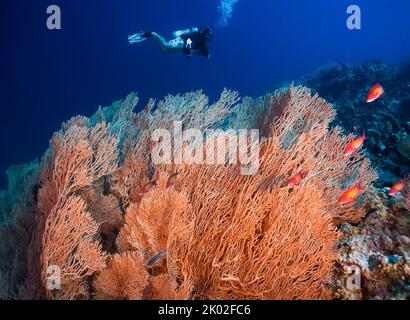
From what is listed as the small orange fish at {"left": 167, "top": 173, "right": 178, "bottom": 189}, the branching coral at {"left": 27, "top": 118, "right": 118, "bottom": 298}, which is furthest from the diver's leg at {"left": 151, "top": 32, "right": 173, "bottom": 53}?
the small orange fish at {"left": 167, "top": 173, "right": 178, "bottom": 189}

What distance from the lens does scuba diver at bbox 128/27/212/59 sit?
9.57 meters

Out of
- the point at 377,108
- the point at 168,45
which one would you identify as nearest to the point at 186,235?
the point at 168,45

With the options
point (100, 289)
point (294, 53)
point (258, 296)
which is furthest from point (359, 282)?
point (294, 53)

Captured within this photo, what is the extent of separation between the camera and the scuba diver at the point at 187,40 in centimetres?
957

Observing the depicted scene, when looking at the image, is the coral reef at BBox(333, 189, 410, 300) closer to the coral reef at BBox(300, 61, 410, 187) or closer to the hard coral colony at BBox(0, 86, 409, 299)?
the hard coral colony at BBox(0, 86, 409, 299)

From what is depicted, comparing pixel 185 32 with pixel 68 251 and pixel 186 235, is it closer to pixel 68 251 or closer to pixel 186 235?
pixel 186 235

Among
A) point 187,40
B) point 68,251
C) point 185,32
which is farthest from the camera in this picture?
point 185,32

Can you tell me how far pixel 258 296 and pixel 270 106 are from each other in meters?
3.40

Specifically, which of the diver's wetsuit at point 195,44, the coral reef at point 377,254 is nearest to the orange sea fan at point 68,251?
the coral reef at point 377,254

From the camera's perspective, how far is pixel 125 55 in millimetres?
62281

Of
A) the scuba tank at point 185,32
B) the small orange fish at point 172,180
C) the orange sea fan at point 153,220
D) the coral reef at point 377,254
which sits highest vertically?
the scuba tank at point 185,32

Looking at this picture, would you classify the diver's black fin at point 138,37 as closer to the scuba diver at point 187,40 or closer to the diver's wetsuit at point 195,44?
the scuba diver at point 187,40

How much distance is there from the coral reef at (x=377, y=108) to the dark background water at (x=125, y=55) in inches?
281

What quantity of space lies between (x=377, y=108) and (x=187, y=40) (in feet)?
27.0
